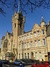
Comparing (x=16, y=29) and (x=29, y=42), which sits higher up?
(x=16, y=29)

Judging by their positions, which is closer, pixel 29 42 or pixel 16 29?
pixel 29 42

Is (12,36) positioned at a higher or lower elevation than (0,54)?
higher

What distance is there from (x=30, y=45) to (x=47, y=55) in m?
9.54

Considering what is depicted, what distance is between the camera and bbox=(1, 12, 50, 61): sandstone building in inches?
2208

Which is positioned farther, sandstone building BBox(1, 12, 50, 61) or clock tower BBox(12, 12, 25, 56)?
clock tower BBox(12, 12, 25, 56)

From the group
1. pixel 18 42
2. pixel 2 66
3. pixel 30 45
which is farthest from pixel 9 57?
pixel 2 66

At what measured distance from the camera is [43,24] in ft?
193

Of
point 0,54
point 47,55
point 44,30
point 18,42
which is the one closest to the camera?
point 47,55

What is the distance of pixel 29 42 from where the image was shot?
61.8 m

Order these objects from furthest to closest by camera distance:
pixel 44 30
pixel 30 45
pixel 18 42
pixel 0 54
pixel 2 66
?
pixel 0 54 < pixel 18 42 < pixel 30 45 < pixel 44 30 < pixel 2 66

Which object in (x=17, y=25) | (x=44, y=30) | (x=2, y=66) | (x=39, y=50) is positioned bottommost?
(x=2, y=66)

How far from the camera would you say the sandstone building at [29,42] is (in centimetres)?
5609

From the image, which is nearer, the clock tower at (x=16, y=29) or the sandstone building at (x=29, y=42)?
the sandstone building at (x=29, y=42)

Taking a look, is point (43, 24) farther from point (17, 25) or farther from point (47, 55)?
point (17, 25)
